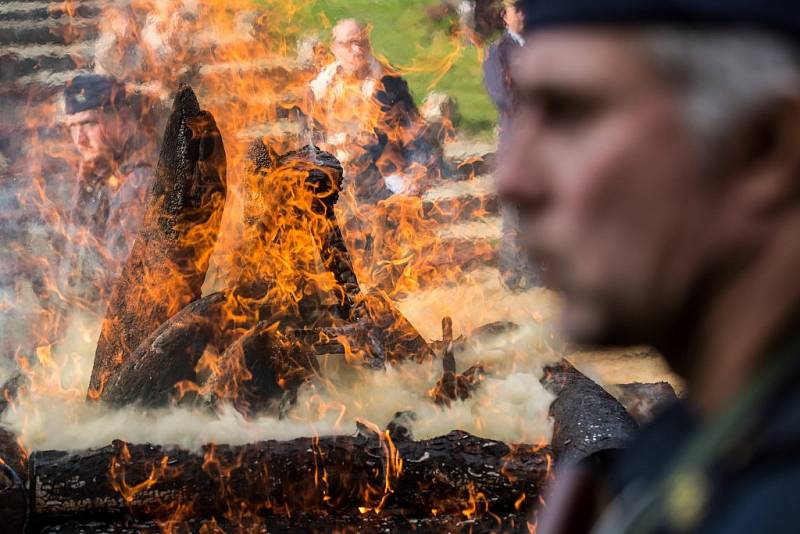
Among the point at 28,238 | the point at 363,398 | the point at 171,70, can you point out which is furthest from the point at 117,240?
the point at 363,398

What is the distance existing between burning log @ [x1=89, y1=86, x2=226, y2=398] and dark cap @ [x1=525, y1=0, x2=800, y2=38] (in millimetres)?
5309

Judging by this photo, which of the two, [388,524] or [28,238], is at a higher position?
[28,238]

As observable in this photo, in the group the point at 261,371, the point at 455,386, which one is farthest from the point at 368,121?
the point at 455,386

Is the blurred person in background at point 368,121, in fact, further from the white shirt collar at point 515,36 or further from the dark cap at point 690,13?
the dark cap at point 690,13

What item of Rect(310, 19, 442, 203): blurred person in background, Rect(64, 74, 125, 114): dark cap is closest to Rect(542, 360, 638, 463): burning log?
Rect(64, 74, 125, 114): dark cap

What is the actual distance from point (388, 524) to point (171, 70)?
890 centimetres

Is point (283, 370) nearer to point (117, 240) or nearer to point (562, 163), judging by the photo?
point (117, 240)

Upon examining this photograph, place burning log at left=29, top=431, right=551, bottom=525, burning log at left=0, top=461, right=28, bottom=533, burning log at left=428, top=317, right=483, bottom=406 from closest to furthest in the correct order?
burning log at left=0, top=461, right=28, bottom=533 < burning log at left=29, top=431, right=551, bottom=525 < burning log at left=428, top=317, right=483, bottom=406

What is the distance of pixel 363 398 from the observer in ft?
17.9

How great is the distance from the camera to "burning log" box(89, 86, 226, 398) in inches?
229

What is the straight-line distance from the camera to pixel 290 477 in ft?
14.6

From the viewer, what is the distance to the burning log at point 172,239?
582 centimetres

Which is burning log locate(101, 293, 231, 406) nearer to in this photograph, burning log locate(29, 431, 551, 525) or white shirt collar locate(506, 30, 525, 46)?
burning log locate(29, 431, 551, 525)

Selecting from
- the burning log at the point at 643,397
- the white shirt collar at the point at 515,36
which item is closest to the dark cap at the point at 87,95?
the white shirt collar at the point at 515,36
